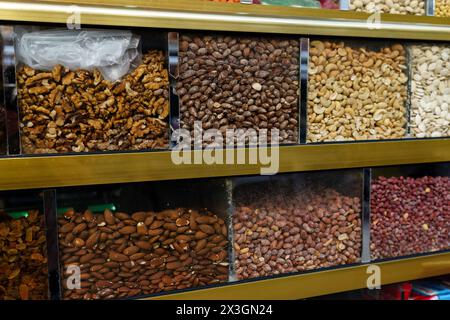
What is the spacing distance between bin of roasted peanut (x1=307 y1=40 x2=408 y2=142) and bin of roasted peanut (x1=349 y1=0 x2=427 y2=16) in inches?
5.1

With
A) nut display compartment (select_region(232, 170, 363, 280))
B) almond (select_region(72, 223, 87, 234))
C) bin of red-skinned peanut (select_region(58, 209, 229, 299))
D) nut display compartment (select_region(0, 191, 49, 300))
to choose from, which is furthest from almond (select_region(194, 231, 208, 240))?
nut display compartment (select_region(0, 191, 49, 300))

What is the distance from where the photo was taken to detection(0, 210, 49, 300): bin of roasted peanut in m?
1.29

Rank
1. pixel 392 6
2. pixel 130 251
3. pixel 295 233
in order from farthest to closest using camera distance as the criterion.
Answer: pixel 392 6 < pixel 295 233 < pixel 130 251

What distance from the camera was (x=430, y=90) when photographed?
1.73m

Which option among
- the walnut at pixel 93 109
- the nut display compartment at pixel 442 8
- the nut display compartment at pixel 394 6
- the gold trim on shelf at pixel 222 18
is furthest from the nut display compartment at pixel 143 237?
the nut display compartment at pixel 442 8

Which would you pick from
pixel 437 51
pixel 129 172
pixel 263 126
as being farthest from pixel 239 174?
pixel 437 51

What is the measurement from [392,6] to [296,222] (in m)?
0.83

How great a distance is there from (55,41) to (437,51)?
129 cm

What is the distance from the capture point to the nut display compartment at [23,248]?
1.28 m

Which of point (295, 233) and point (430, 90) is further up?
point (430, 90)

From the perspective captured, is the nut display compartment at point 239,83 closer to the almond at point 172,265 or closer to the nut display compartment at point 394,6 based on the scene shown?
the nut display compartment at point 394,6

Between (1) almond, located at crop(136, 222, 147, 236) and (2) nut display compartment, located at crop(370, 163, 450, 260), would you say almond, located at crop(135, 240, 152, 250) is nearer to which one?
(1) almond, located at crop(136, 222, 147, 236)

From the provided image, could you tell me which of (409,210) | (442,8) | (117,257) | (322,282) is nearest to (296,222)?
(322,282)

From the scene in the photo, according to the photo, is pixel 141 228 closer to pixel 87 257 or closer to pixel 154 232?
pixel 154 232
